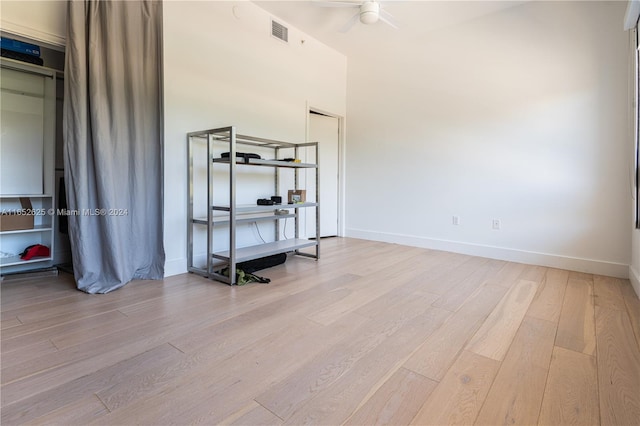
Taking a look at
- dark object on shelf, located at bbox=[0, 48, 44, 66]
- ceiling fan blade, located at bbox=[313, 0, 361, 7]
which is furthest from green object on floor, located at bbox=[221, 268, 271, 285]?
ceiling fan blade, located at bbox=[313, 0, 361, 7]

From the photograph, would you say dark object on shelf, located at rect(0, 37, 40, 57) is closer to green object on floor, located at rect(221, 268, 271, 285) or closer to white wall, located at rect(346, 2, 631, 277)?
green object on floor, located at rect(221, 268, 271, 285)

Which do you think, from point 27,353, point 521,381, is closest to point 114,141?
point 27,353

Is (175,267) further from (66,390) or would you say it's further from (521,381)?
Result: (521,381)

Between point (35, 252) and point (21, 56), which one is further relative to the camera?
point (35, 252)

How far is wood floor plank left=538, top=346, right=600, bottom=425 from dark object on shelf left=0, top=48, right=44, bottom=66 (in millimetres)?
4279

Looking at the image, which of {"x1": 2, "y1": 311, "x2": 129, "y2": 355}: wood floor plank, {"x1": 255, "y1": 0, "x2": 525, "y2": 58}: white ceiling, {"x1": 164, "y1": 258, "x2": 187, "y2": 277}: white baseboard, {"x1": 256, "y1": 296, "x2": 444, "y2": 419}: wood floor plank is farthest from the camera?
{"x1": 255, "y1": 0, "x2": 525, "y2": 58}: white ceiling

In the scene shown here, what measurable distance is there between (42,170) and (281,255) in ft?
7.94

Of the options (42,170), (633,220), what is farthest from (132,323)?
(633,220)

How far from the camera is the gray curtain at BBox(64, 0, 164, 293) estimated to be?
234 centimetres

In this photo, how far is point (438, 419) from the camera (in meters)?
1.13

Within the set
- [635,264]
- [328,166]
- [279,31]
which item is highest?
[279,31]

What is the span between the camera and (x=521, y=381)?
1363 mm

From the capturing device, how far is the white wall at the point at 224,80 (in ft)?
9.49

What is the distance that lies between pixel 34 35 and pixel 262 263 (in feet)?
8.15
